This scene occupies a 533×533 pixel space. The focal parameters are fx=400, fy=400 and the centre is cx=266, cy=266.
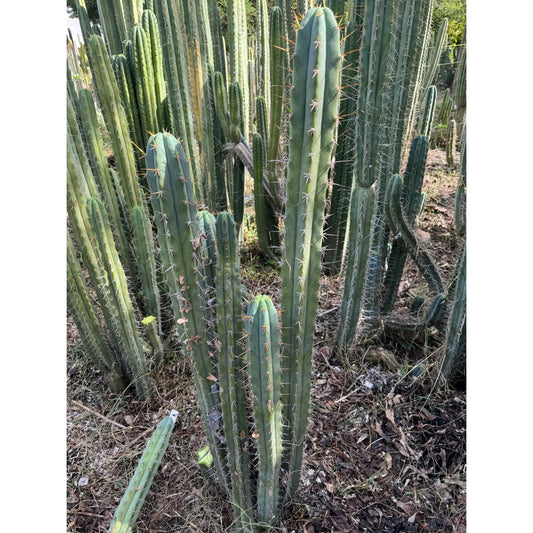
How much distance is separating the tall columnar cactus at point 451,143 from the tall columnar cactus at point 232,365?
14.1ft

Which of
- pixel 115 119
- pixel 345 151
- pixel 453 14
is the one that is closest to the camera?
pixel 115 119

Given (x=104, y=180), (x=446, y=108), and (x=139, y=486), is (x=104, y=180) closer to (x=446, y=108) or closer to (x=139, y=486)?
(x=139, y=486)

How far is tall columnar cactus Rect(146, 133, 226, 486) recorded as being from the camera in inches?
46.1

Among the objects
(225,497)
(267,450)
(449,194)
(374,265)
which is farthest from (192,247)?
(449,194)

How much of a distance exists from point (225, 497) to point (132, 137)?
215 centimetres

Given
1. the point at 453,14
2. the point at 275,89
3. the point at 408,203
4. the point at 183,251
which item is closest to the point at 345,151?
the point at 408,203

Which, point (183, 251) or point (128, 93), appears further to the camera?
point (128, 93)

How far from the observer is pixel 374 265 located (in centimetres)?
230

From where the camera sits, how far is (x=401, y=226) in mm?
2297

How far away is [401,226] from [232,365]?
4.55 ft

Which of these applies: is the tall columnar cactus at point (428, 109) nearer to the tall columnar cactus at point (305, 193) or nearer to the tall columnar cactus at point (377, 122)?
the tall columnar cactus at point (377, 122)

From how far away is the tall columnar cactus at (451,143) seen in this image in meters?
4.67

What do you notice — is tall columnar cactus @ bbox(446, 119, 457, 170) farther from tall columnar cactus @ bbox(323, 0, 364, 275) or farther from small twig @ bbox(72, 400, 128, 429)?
small twig @ bbox(72, 400, 128, 429)

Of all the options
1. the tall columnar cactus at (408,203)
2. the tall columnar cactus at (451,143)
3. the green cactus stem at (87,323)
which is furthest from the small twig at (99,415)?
the tall columnar cactus at (451,143)
